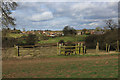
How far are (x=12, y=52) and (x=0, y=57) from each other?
6.79 feet

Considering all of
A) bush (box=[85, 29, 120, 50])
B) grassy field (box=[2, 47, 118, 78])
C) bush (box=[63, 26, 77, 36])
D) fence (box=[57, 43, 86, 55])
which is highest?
bush (box=[63, 26, 77, 36])

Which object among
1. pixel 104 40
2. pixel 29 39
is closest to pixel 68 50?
pixel 29 39

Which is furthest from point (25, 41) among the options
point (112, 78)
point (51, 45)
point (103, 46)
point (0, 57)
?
point (112, 78)

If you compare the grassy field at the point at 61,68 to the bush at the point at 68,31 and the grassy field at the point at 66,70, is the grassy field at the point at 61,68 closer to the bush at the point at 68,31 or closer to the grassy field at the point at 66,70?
the grassy field at the point at 66,70

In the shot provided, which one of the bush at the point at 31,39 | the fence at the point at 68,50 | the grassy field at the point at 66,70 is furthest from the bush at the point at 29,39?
the grassy field at the point at 66,70

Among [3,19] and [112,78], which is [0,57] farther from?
[112,78]

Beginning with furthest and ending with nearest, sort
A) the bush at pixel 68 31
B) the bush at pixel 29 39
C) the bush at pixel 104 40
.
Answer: the bush at pixel 29 39, the bush at pixel 68 31, the bush at pixel 104 40

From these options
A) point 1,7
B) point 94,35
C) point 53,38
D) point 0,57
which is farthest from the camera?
point 94,35

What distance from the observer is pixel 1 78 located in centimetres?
640

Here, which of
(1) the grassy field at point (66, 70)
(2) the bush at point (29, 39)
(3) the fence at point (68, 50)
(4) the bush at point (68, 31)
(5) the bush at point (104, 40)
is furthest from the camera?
(2) the bush at point (29, 39)

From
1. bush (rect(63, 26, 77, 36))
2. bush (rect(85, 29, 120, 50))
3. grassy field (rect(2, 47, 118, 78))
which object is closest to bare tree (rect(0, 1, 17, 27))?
grassy field (rect(2, 47, 118, 78))

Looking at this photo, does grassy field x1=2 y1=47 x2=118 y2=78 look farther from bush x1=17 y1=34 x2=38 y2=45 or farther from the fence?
bush x1=17 y1=34 x2=38 y2=45

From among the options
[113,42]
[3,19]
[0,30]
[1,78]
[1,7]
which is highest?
[1,7]

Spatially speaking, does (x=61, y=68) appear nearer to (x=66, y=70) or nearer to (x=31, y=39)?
(x=66, y=70)
